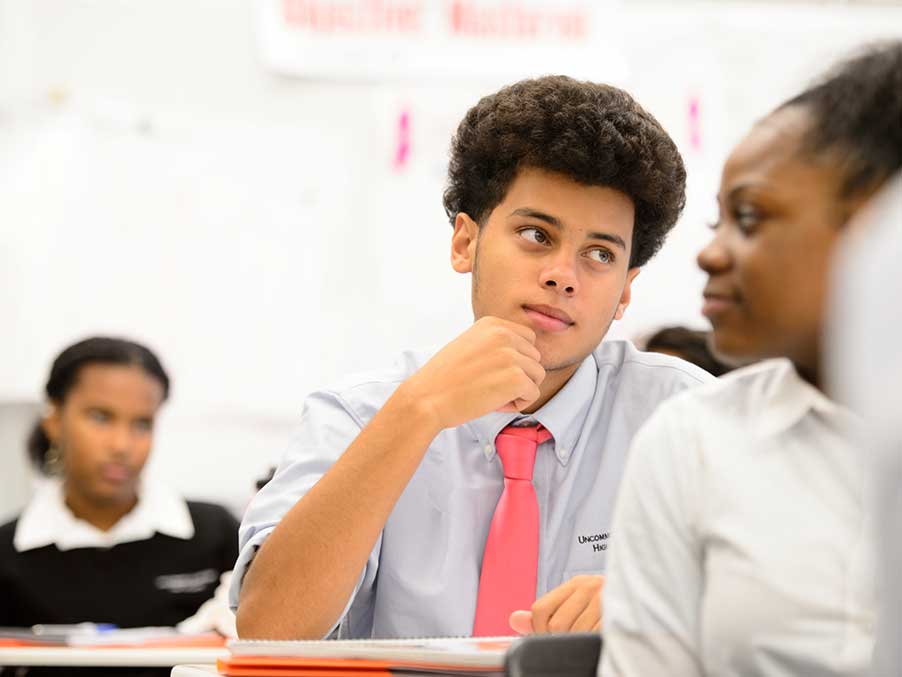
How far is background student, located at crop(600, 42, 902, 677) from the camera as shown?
0.64m

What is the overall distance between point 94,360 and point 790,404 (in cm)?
259

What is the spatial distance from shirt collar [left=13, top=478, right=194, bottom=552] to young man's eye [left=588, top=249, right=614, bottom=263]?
6.10ft

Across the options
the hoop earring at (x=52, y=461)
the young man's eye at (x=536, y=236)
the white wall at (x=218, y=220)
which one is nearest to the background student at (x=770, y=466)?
the young man's eye at (x=536, y=236)

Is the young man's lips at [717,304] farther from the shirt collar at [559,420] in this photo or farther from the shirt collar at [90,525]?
the shirt collar at [90,525]

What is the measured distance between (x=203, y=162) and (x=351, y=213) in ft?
1.65

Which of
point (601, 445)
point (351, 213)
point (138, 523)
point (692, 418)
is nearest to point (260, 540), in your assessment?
point (601, 445)

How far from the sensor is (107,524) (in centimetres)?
292

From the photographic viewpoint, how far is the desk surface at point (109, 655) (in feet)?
5.24

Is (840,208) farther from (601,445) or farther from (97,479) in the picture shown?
(97,479)

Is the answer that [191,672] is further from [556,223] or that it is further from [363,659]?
[556,223]

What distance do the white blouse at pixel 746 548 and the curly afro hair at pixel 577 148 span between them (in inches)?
29.9

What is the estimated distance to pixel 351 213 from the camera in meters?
3.67

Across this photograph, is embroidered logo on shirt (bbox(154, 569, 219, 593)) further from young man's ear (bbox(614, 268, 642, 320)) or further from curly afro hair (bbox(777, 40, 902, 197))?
curly afro hair (bbox(777, 40, 902, 197))

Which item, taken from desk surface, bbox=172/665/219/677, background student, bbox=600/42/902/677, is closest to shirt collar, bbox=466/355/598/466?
desk surface, bbox=172/665/219/677
